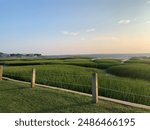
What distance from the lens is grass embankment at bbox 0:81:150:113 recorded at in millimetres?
10375

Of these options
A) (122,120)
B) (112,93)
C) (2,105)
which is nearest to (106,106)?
(122,120)

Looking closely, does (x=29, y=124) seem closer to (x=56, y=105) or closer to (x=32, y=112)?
(x=32, y=112)

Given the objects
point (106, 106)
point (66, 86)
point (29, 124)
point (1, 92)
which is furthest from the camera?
point (66, 86)

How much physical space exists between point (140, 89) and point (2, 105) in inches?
385

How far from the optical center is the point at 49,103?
11.4 m

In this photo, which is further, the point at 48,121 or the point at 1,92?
the point at 1,92

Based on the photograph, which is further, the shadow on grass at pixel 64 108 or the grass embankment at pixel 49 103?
the grass embankment at pixel 49 103

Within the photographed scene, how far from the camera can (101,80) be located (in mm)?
20500

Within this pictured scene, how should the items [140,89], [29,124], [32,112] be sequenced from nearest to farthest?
[29,124] → [32,112] → [140,89]

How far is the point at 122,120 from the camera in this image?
8.79 m

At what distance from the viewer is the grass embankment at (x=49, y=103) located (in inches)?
408

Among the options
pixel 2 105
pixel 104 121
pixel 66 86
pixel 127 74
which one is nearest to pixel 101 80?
pixel 66 86

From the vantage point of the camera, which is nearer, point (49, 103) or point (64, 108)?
point (64, 108)

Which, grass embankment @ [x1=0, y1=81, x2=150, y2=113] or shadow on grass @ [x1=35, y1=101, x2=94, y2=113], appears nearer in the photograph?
shadow on grass @ [x1=35, y1=101, x2=94, y2=113]
